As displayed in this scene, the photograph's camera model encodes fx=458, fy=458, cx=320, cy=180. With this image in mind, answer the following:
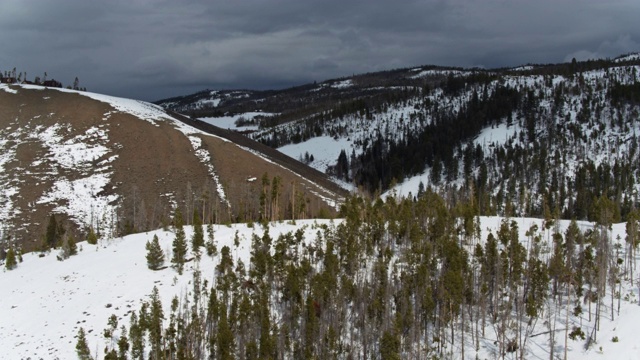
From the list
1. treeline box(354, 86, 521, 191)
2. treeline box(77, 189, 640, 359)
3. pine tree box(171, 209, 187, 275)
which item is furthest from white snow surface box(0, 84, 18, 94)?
treeline box(77, 189, 640, 359)

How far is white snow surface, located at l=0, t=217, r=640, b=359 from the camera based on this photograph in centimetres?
3095

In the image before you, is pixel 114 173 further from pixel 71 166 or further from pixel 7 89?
pixel 7 89

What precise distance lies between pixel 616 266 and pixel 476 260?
11.5 m

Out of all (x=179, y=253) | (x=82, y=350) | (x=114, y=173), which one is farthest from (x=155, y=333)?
(x=114, y=173)

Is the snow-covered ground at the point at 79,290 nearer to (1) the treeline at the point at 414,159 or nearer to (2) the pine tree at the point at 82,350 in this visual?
(2) the pine tree at the point at 82,350

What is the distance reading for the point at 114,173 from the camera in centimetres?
10519

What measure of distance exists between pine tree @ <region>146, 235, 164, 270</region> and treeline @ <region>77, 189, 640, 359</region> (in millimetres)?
3811

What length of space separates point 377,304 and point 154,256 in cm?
1948

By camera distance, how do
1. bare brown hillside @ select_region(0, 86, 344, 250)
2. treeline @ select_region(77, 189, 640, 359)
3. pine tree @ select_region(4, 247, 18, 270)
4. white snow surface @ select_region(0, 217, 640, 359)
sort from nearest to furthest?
white snow surface @ select_region(0, 217, 640, 359)
treeline @ select_region(77, 189, 640, 359)
pine tree @ select_region(4, 247, 18, 270)
bare brown hillside @ select_region(0, 86, 344, 250)

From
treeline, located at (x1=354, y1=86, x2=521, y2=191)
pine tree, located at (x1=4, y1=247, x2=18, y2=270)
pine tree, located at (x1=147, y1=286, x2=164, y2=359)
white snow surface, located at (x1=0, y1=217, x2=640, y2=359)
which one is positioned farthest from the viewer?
treeline, located at (x1=354, y1=86, x2=521, y2=191)

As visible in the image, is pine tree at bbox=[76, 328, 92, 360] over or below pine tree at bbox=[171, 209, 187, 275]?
below

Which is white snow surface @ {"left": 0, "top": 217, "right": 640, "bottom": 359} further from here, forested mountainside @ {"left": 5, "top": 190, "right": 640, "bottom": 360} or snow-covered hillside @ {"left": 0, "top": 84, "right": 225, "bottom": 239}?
snow-covered hillside @ {"left": 0, "top": 84, "right": 225, "bottom": 239}

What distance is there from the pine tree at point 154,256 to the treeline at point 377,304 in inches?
150

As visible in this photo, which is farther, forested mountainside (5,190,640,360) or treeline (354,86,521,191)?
treeline (354,86,521,191)
